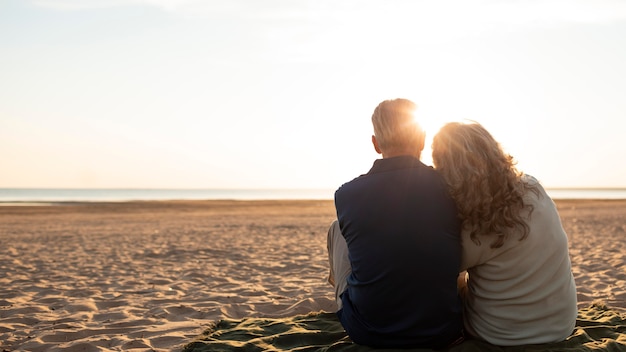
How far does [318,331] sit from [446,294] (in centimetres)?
132

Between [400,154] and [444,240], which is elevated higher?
[400,154]

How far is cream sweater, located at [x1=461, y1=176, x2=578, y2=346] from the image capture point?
3.09 m

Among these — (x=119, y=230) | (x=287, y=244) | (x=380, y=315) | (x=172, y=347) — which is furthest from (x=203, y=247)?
(x=380, y=315)

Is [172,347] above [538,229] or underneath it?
underneath

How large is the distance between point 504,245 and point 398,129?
85 cm

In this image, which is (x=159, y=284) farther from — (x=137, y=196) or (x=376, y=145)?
(x=137, y=196)

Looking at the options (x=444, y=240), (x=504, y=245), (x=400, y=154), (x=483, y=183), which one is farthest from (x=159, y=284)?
(x=483, y=183)

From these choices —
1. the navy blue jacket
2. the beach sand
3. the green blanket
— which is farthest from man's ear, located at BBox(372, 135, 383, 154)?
Answer: the beach sand

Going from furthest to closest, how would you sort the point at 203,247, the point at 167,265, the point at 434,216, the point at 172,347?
1. the point at 203,247
2. the point at 167,265
3. the point at 172,347
4. the point at 434,216

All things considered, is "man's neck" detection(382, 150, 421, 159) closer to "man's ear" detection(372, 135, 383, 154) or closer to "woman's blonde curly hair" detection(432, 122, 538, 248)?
"man's ear" detection(372, 135, 383, 154)

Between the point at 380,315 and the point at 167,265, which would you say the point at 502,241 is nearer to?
the point at 380,315

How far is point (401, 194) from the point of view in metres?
2.99

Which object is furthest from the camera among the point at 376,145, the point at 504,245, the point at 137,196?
the point at 137,196

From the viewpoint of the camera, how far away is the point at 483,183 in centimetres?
293
